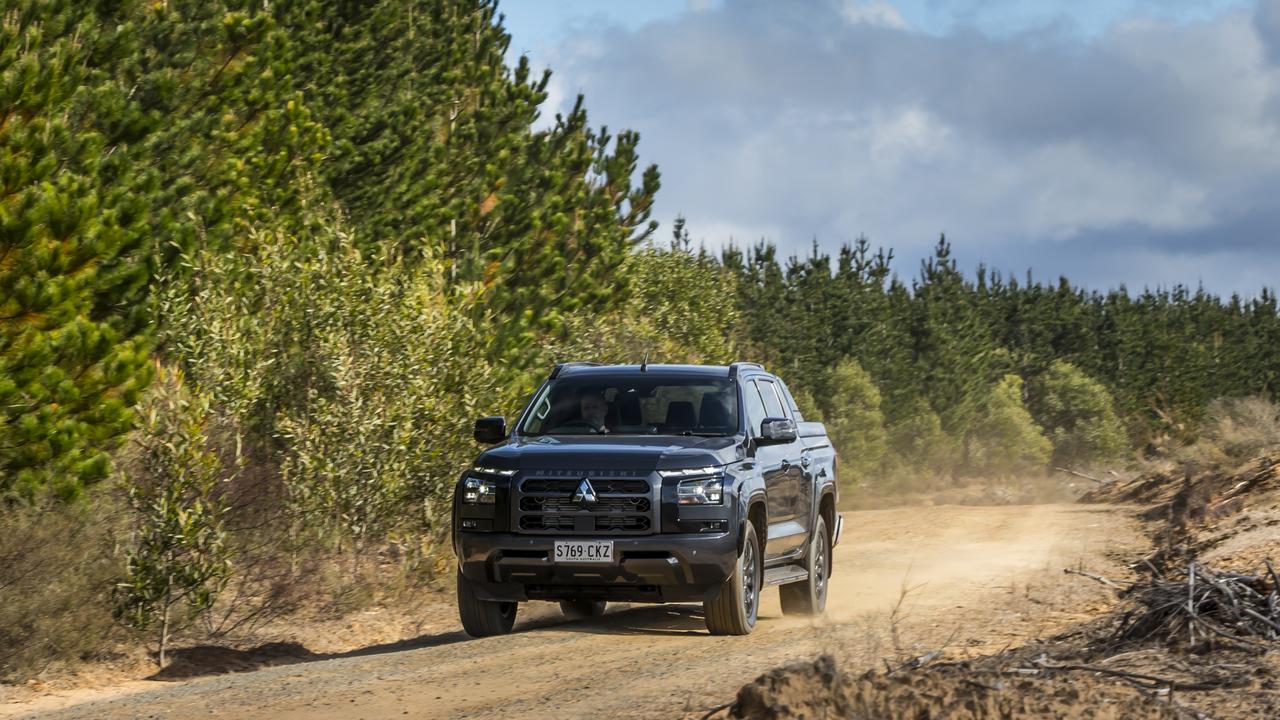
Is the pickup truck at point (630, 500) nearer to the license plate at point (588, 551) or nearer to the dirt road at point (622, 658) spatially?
the license plate at point (588, 551)

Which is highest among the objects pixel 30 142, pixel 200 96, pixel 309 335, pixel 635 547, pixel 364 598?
pixel 200 96

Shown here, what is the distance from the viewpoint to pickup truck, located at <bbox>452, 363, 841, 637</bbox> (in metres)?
11.1

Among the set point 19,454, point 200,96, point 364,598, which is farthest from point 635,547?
point 200,96

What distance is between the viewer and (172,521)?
15492 millimetres

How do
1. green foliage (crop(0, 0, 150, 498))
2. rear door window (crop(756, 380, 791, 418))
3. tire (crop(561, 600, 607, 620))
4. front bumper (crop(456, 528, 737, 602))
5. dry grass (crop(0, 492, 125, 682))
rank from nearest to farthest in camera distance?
front bumper (crop(456, 528, 737, 602))
rear door window (crop(756, 380, 791, 418))
tire (crop(561, 600, 607, 620))
green foliage (crop(0, 0, 150, 498))
dry grass (crop(0, 492, 125, 682))

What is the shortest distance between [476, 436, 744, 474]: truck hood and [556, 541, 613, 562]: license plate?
55 centimetres

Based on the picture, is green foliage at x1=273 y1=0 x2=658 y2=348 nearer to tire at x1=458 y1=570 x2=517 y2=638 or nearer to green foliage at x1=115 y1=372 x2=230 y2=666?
green foliage at x1=115 y1=372 x2=230 y2=666

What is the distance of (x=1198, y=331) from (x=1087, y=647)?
373ft

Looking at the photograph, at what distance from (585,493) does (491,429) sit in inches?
48.4

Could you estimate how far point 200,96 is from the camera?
851 inches

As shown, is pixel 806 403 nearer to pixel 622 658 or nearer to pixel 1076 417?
pixel 1076 417

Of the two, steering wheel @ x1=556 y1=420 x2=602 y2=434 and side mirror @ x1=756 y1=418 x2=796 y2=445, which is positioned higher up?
steering wheel @ x1=556 y1=420 x2=602 y2=434

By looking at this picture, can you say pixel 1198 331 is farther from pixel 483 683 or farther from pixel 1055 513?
pixel 483 683

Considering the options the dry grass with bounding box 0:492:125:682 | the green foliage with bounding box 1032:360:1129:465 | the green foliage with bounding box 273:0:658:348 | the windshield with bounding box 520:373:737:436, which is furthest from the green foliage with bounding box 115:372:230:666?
the green foliage with bounding box 1032:360:1129:465
